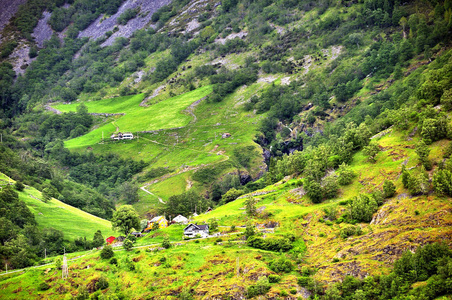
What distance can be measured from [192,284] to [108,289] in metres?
18.3

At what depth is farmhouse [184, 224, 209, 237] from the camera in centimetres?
10812

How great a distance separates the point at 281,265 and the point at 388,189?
3056 centimetres

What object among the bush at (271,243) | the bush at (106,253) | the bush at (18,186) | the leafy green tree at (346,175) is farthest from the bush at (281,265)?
the bush at (18,186)

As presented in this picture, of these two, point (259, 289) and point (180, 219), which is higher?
point (259, 289)

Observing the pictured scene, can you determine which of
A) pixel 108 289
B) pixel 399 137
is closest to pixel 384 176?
pixel 399 137

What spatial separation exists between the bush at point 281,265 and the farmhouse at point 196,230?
82.5 ft

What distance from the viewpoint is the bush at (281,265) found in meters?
86.1

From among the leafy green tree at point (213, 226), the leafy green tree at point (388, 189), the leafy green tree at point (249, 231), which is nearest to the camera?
the leafy green tree at point (388, 189)

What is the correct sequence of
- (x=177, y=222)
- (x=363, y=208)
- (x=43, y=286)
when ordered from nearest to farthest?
(x=43, y=286) → (x=363, y=208) → (x=177, y=222)

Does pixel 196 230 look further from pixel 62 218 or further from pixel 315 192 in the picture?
pixel 62 218

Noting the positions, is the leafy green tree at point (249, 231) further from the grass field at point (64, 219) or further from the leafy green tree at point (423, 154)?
the grass field at point (64, 219)

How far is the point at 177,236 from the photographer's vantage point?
362 feet

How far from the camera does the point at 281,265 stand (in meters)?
86.9

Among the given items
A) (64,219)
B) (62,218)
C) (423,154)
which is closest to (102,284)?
(64,219)
